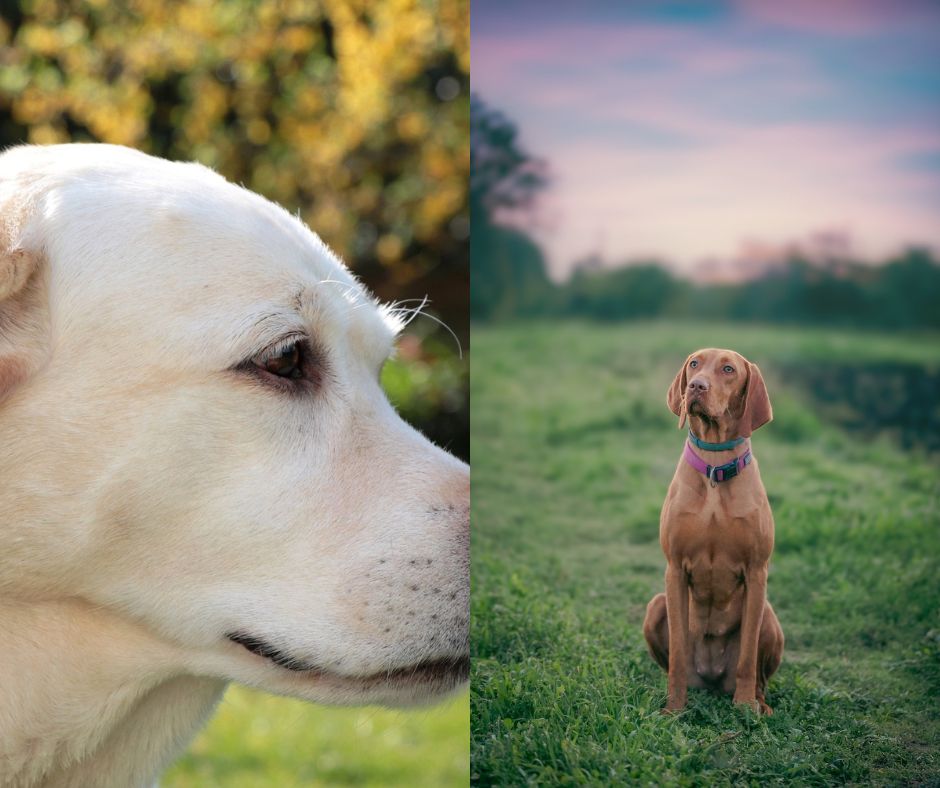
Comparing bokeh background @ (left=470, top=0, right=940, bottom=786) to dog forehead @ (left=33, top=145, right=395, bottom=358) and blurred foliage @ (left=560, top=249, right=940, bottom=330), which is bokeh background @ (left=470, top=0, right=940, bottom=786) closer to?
blurred foliage @ (left=560, top=249, right=940, bottom=330)

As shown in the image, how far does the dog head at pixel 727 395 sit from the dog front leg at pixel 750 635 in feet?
0.66

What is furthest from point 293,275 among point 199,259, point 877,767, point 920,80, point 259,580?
point 877,767

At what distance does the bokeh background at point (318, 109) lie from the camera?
7074 millimetres

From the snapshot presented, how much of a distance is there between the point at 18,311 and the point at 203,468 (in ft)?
1.45

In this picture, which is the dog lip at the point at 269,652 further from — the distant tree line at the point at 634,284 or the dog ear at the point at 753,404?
the dog ear at the point at 753,404

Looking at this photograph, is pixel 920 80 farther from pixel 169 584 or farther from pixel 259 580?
pixel 169 584

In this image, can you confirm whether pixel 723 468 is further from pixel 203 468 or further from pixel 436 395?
pixel 436 395

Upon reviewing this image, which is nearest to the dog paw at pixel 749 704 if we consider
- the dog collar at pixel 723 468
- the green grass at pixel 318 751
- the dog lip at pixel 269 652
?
the dog collar at pixel 723 468

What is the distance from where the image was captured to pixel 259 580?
1.91 metres

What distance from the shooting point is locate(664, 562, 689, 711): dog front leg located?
144 centimetres

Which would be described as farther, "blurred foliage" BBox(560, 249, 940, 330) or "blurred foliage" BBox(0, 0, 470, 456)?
"blurred foliage" BBox(0, 0, 470, 456)

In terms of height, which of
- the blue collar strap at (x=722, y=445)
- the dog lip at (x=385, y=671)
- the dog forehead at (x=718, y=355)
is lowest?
the dog lip at (x=385, y=671)

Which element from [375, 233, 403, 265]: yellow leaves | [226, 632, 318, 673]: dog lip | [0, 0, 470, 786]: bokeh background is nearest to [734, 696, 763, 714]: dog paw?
[226, 632, 318, 673]: dog lip

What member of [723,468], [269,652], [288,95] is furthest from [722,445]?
[288,95]
